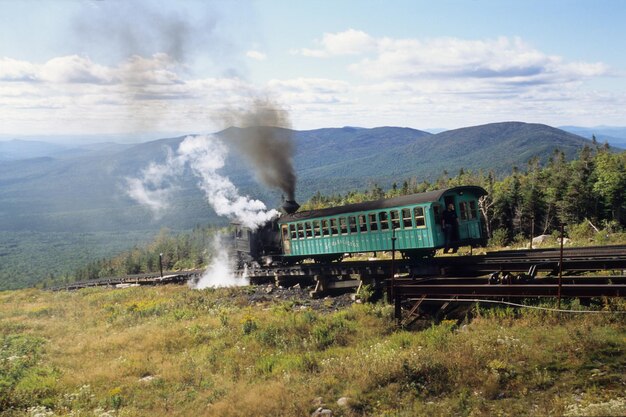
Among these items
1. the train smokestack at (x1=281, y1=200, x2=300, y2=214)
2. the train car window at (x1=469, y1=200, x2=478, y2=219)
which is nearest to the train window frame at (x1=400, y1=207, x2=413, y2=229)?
the train car window at (x1=469, y1=200, x2=478, y2=219)

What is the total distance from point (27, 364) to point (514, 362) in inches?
624

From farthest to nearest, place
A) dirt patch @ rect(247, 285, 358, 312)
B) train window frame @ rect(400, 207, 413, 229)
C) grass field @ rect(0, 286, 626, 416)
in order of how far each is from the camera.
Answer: dirt patch @ rect(247, 285, 358, 312) → train window frame @ rect(400, 207, 413, 229) → grass field @ rect(0, 286, 626, 416)

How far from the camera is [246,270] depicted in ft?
114

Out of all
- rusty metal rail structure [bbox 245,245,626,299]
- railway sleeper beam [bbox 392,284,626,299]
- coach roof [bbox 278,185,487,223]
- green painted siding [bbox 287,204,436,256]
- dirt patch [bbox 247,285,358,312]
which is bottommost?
dirt patch [bbox 247,285,358,312]

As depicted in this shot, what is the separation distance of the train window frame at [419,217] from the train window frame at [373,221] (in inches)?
89.8

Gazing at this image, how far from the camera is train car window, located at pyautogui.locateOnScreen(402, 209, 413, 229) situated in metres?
22.6

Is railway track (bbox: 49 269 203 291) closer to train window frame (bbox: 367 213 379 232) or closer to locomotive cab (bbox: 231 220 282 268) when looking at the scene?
locomotive cab (bbox: 231 220 282 268)

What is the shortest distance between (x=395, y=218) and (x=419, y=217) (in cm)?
134

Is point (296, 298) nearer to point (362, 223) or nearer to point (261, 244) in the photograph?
point (362, 223)

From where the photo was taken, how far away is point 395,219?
2327cm

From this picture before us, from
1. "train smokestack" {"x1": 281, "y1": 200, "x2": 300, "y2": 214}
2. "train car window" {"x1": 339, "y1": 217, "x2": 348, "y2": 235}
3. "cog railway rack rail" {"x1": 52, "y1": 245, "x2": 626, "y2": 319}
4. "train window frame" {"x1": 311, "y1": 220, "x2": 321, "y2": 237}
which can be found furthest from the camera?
"train smokestack" {"x1": 281, "y1": 200, "x2": 300, "y2": 214}

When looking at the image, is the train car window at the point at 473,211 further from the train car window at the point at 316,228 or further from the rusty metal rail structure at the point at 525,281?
the train car window at the point at 316,228

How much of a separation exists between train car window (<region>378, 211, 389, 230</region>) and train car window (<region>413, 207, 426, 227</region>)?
1.66 metres

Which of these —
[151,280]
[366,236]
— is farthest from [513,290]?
[151,280]
